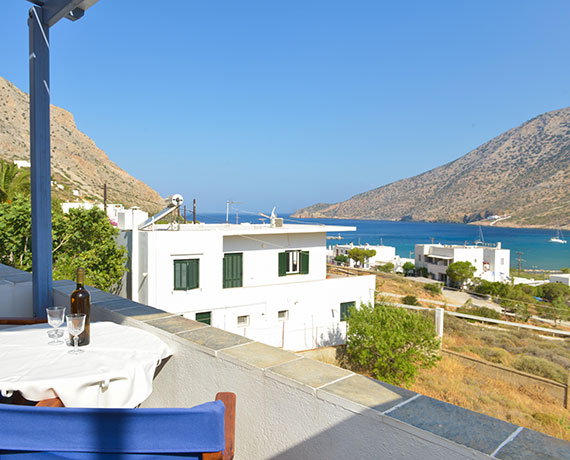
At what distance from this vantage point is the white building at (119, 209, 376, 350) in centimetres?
1193

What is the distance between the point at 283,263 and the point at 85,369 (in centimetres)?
1242

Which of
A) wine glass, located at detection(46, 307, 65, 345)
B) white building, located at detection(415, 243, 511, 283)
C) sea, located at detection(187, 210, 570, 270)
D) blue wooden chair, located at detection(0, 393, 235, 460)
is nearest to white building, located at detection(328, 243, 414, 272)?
white building, located at detection(415, 243, 511, 283)

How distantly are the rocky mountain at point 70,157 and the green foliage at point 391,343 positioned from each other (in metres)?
29.6

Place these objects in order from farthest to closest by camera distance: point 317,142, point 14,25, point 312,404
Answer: point 317,142, point 14,25, point 312,404

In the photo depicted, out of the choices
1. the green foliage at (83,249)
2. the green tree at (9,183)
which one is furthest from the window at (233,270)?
the green tree at (9,183)

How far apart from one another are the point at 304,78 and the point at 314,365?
192 feet

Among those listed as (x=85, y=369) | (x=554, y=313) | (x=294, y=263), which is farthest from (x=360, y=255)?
(x=85, y=369)

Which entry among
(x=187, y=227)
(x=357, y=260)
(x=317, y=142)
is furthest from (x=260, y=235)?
(x=317, y=142)

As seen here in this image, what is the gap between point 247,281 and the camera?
13.6 m

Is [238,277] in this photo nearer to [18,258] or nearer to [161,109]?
[18,258]

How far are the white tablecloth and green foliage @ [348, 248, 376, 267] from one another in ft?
167

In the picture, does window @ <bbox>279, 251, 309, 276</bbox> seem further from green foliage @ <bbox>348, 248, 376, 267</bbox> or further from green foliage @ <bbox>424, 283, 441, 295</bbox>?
green foliage @ <bbox>348, 248, 376, 267</bbox>

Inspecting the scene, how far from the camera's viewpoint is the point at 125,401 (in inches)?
69.9

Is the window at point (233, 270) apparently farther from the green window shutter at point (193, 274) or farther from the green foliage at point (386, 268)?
the green foliage at point (386, 268)
